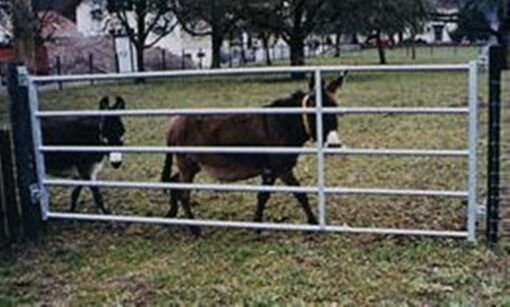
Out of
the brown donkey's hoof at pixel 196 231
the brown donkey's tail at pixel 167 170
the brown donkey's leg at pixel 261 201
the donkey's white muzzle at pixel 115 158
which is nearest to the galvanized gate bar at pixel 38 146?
the donkey's white muzzle at pixel 115 158

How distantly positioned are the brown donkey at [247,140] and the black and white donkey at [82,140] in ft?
2.14

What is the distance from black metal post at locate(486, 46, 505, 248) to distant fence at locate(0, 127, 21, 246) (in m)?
3.87

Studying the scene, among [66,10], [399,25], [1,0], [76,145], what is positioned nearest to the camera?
[76,145]

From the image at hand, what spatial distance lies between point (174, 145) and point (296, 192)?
4.00 feet

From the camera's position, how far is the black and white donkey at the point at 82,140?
7.30 m

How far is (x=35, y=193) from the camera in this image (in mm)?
6844

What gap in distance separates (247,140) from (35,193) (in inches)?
74.7

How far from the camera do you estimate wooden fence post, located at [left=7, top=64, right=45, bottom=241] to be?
662 centimetres

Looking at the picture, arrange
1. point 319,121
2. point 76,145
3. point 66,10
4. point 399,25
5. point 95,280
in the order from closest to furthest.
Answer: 1. point 95,280
2. point 319,121
3. point 76,145
4. point 399,25
5. point 66,10

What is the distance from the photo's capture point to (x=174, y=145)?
6945 millimetres

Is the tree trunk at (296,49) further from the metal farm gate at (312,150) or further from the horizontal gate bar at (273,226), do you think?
the horizontal gate bar at (273,226)

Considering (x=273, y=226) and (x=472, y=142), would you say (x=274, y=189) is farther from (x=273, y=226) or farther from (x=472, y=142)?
(x=472, y=142)

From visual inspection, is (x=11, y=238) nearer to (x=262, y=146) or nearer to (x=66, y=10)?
(x=262, y=146)

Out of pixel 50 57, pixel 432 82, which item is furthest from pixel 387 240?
pixel 50 57
